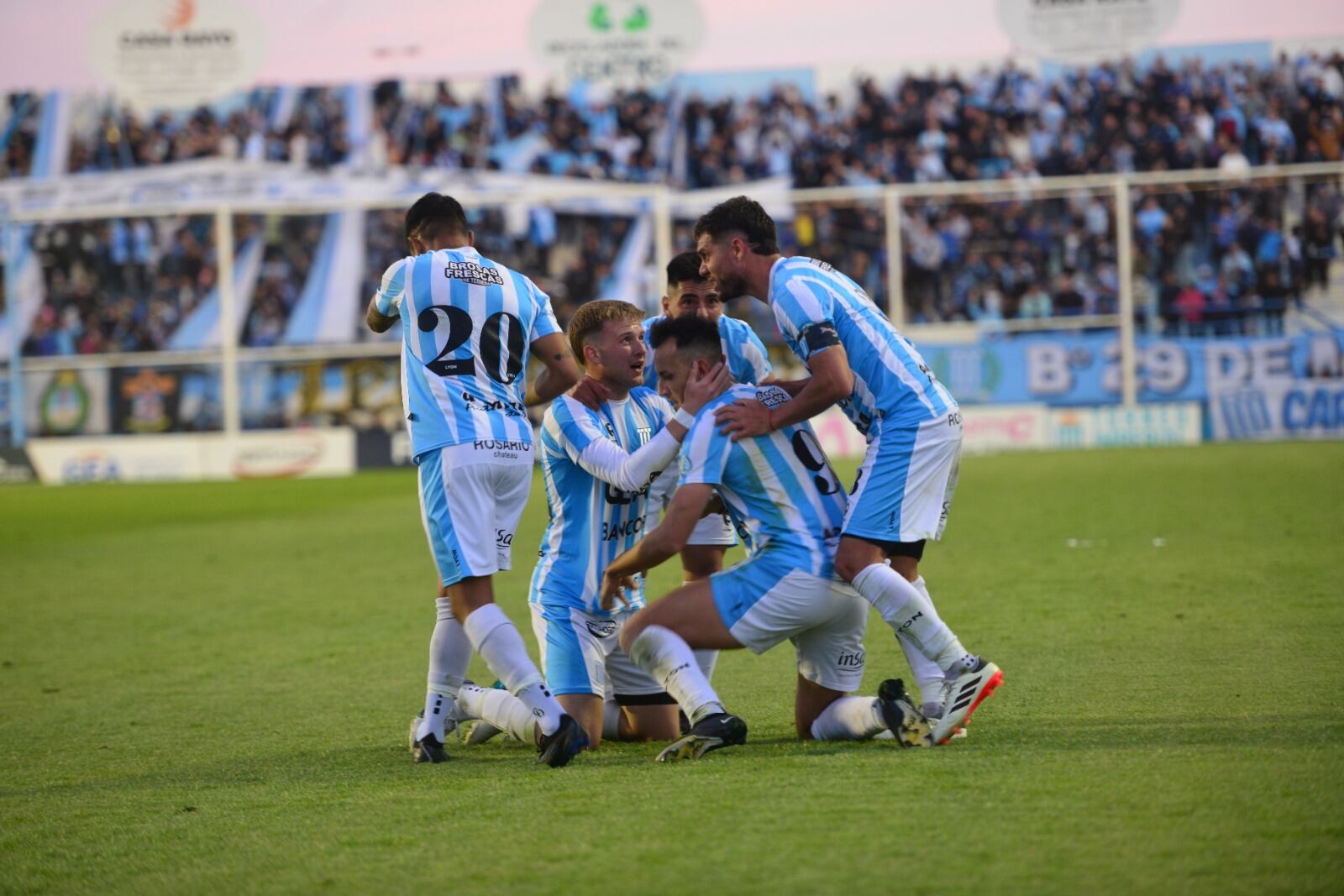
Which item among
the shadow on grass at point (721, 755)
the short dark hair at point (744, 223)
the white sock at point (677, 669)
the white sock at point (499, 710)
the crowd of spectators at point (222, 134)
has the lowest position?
the shadow on grass at point (721, 755)

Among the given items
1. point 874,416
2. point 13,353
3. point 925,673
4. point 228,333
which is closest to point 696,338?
point 874,416

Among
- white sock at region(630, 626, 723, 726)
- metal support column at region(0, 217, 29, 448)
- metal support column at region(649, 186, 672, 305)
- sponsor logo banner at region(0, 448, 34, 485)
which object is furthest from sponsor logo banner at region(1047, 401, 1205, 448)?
white sock at region(630, 626, 723, 726)

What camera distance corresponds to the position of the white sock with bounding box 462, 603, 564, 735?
5094 millimetres

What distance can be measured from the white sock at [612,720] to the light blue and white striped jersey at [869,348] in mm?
1555

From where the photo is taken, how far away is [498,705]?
5367 millimetres

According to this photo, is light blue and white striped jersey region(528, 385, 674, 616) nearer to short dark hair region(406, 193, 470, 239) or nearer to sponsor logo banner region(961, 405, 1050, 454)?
short dark hair region(406, 193, 470, 239)

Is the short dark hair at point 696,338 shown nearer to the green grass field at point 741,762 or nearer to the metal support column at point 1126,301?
the green grass field at point 741,762

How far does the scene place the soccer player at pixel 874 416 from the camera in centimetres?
502

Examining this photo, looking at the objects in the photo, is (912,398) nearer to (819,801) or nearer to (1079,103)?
(819,801)

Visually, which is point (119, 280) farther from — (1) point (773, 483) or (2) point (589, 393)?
(1) point (773, 483)

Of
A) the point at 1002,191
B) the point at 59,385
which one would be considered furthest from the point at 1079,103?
the point at 59,385

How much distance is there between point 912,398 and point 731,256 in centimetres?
84

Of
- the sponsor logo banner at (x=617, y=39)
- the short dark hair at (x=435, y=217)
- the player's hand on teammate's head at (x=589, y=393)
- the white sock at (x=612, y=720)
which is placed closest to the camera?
the short dark hair at (x=435, y=217)

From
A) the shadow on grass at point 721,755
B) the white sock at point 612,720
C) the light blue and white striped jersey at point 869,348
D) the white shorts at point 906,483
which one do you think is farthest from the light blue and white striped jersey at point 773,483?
the white sock at point 612,720
